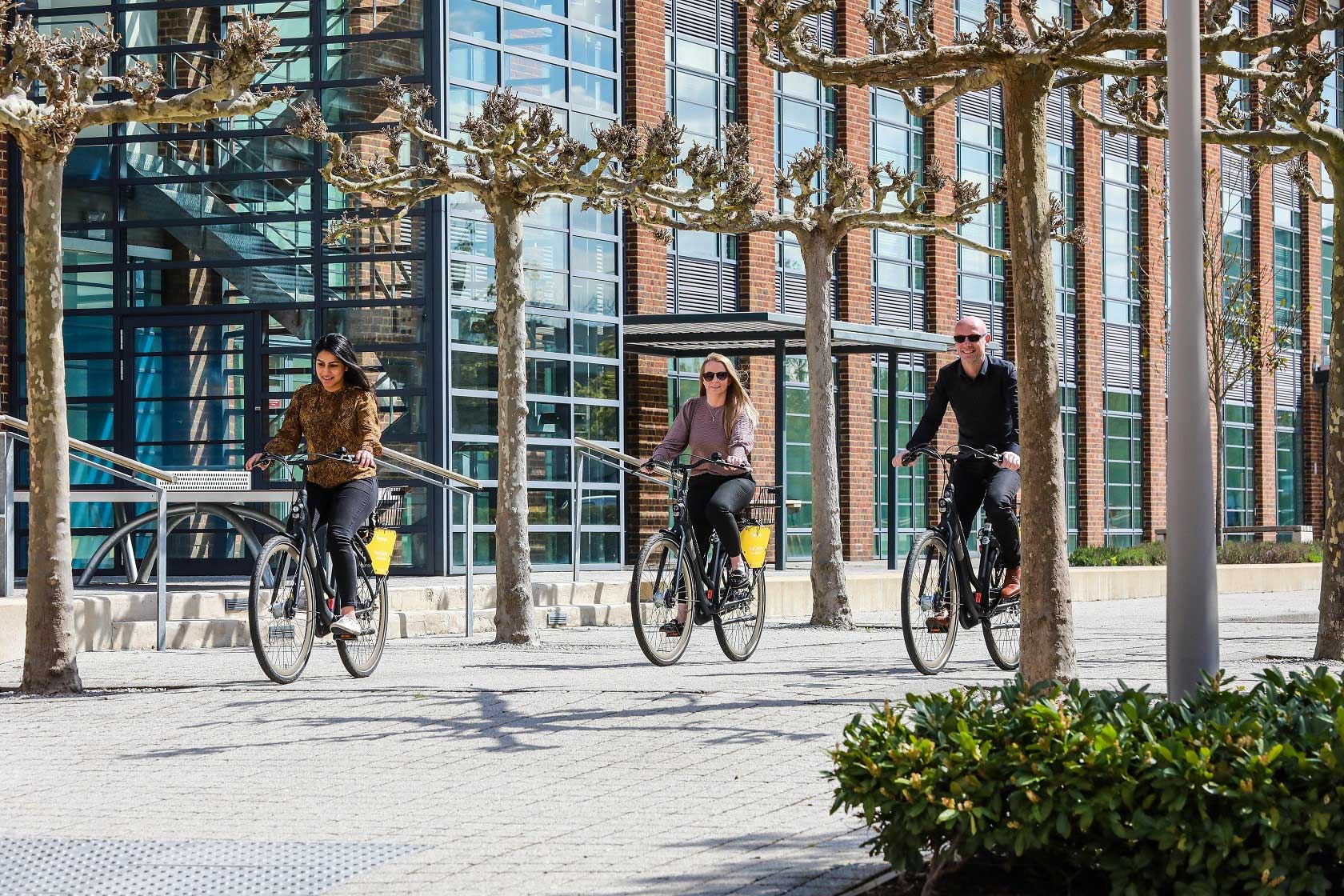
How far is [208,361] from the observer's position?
1936 centimetres

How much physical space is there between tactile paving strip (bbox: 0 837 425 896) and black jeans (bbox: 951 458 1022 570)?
5184mm

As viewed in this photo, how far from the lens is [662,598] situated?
34.0 ft

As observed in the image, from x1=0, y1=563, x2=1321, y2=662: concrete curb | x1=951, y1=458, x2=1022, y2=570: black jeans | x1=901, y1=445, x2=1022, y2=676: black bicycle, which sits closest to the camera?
x1=901, y1=445, x2=1022, y2=676: black bicycle

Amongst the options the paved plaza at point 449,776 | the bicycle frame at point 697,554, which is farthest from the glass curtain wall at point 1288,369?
the bicycle frame at point 697,554

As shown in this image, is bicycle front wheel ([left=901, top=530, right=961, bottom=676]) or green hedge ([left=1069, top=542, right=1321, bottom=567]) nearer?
bicycle front wheel ([left=901, top=530, right=961, bottom=676])

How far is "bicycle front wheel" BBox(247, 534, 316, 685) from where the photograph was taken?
9117 millimetres

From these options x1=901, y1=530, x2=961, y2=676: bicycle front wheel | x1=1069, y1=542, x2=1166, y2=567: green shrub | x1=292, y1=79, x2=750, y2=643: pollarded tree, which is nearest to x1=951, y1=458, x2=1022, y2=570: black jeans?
x1=901, y1=530, x2=961, y2=676: bicycle front wheel

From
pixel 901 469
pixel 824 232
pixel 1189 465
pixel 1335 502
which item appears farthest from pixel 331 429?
pixel 901 469

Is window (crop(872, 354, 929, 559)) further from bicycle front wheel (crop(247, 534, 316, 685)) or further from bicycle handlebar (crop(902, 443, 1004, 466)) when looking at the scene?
bicycle front wheel (crop(247, 534, 316, 685))

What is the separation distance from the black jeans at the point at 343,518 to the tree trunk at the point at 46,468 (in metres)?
1.33

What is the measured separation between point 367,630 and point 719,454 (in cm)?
238

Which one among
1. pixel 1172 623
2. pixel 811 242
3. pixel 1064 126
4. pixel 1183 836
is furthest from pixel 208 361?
pixel 1064 126

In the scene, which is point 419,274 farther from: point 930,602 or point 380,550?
point 930,602

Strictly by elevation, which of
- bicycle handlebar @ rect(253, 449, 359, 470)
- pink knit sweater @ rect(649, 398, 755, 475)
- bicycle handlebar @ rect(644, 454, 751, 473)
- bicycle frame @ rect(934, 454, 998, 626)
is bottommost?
bicycle frame @ rect(934, 454, 998, 626)
